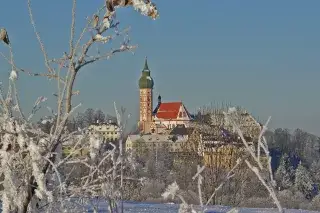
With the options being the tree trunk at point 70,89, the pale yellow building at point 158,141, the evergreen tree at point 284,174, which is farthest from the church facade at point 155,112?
the tree trunk at point 70,89

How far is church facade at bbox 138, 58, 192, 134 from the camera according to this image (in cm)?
9522

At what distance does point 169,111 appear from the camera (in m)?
97.1

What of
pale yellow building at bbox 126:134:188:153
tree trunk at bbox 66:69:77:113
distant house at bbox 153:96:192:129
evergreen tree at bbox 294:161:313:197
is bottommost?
evergreen tree at bbox 294:161:313:197

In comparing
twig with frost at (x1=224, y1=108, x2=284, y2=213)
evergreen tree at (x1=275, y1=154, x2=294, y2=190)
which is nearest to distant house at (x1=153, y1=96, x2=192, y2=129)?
evergreen tree at (x1=275, y1=154, x2=294, y2=190)

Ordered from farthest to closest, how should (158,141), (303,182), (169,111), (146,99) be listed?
(146,99) < (169,111) < (158,141) < (303,182)

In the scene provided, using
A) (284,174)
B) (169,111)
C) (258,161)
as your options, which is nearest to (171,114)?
(169,111)

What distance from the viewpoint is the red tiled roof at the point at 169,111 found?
96562mm

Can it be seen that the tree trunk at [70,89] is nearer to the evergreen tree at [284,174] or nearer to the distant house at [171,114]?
the evergreen tree at [284,174]

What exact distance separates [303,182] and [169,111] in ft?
176

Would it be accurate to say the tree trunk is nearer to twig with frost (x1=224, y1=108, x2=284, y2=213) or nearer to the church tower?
twig with frost (x1=224, y1=108, x2=284, y2=213)

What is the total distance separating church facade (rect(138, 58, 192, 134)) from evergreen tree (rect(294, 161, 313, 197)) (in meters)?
47.9

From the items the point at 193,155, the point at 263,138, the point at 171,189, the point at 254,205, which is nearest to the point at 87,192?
the point at 171,189

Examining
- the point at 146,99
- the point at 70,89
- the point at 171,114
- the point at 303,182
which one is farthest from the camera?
the point at 146,99

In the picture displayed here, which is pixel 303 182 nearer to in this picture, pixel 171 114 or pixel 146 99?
pixel 171 114
